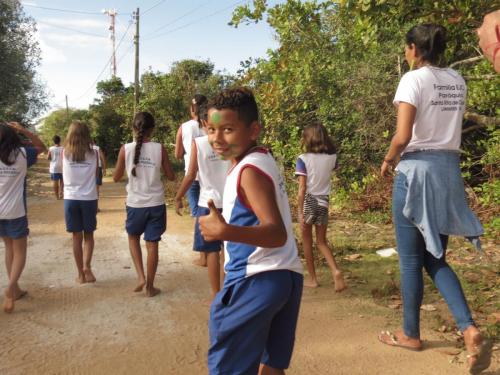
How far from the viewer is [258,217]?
1914 mm

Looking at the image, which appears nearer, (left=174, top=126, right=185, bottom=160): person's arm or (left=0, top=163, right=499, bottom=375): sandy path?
(left=0, top=163, right=499, bottom=375): sandy path

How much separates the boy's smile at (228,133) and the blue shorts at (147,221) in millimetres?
2792

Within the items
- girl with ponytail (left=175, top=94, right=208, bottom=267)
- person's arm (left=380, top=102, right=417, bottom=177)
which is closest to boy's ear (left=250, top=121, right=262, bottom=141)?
person's arm (left=380, top=102, right=417, bottom=177)

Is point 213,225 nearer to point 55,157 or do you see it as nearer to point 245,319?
point 245,319

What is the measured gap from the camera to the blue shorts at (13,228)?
448 centimetres

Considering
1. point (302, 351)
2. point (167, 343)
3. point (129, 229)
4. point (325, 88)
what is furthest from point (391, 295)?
point (325, 88)

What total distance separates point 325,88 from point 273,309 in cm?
685

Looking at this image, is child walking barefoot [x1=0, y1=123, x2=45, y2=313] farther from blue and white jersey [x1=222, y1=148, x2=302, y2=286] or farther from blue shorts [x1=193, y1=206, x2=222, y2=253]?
blue and white jersey [x1=222, y1=148, x2=302, y2=286]

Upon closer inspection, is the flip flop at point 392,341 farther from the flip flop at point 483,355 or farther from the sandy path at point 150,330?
the flip flop at point 483,355

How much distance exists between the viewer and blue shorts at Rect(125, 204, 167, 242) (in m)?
4.71

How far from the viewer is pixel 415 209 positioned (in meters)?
3.07

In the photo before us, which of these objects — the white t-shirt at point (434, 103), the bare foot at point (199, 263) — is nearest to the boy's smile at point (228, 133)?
the white t-shirt at point (434, 103)

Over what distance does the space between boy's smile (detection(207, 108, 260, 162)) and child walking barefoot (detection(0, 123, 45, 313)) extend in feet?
10.2

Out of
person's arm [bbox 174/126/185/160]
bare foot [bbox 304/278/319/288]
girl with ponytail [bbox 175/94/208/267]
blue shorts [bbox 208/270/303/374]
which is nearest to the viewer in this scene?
blue shorts [bbox 208/270/303/374]
